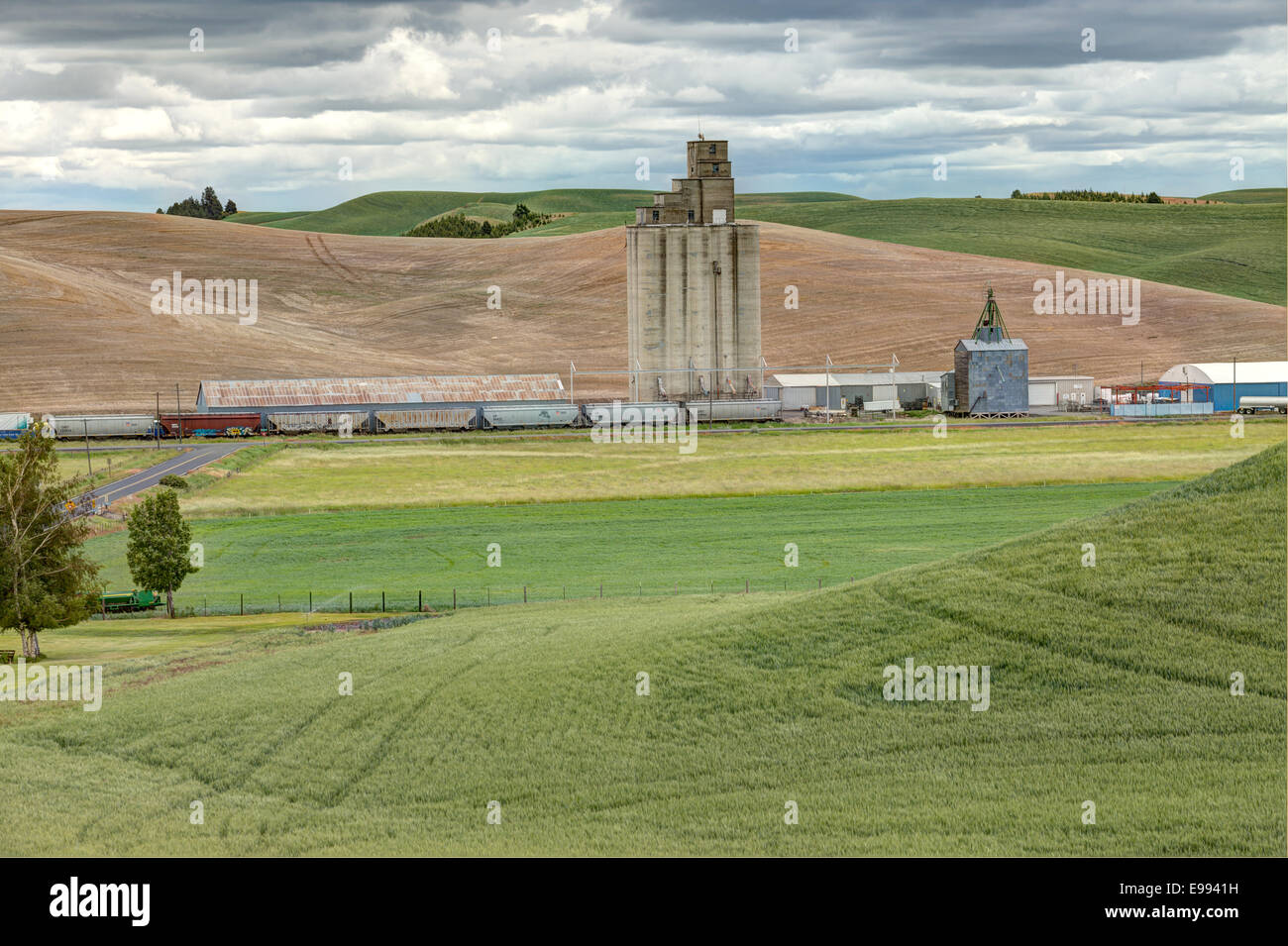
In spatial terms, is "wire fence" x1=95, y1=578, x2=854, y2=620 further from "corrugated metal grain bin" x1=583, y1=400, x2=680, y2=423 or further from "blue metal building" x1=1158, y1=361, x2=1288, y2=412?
"blue metal building" x1=1158, y1=361, x2=1288, y2=412

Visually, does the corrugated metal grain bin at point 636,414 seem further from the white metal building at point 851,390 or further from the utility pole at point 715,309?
the white metal building at point 851,390

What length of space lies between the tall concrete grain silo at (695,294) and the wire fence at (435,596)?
3536 inches

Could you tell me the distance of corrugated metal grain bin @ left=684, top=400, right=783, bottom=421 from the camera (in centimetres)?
12912

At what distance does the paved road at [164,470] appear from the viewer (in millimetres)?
78375

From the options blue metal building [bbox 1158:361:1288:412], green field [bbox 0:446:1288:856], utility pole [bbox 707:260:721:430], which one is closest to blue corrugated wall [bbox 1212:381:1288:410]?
blue metal building [bbox 1158:361:1288:412]

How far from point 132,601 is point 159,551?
270cm

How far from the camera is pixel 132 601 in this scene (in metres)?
51.9

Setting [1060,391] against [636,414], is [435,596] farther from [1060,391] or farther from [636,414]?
[1060,391]

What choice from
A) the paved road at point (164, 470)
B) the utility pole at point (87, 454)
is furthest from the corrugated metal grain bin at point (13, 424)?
the paved road at point (164, 470)

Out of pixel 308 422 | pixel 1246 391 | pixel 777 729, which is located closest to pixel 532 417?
pixel 308 422

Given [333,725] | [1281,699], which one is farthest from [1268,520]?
[333,725]

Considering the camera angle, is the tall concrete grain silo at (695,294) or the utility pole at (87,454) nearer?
the utility pole at (87,454)

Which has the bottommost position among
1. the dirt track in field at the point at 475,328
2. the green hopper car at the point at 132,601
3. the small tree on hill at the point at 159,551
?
the green hopper car at the point at 132,601
